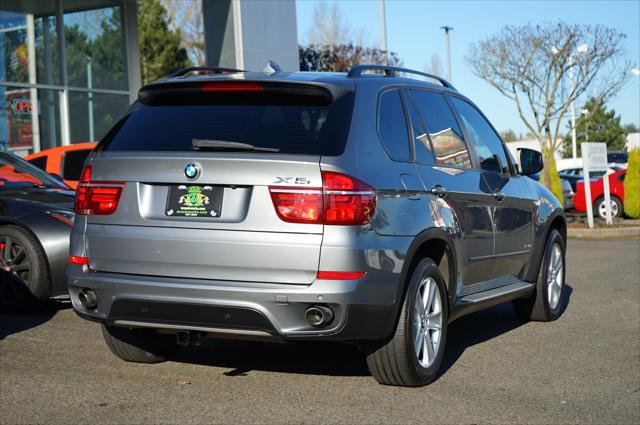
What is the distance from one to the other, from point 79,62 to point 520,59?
598 inches

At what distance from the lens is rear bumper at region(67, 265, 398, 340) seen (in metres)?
4.93

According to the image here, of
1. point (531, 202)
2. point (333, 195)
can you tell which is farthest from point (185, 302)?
point (531, 202)

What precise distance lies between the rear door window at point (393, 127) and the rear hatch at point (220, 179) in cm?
34

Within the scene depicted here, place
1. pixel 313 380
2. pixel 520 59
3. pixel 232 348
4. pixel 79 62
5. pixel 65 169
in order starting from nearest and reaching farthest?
pixel 313 380, pixel 232 348, pixel 65 169, pixel 79 62, pixel 520 59

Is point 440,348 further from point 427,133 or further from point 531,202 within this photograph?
point 531,202

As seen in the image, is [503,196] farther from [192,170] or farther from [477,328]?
[192,170]

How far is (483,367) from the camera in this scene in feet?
20.5

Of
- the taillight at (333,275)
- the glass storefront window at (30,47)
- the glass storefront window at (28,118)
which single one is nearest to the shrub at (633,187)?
the glass storefront window at (28,118)

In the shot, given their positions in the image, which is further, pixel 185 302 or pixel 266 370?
pixel 266 370

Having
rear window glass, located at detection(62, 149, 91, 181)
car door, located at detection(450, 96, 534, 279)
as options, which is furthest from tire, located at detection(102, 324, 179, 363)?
rear window glass, located at detection(62, 149, 91, 181)

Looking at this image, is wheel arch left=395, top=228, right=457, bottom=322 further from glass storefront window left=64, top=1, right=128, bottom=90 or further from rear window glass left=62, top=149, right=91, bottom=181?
glass storefront window left=64, top=1, right=128, bottom=90

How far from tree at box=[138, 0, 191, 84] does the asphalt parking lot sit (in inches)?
1747

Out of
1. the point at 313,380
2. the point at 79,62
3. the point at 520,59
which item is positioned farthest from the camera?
the point at 520,59

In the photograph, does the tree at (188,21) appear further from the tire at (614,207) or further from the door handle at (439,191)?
the door handle at (439,191)
